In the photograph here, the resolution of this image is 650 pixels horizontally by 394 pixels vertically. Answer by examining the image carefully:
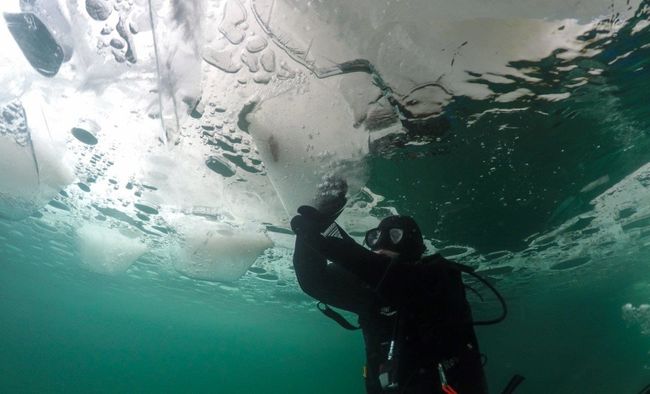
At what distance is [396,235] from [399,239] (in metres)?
0.06

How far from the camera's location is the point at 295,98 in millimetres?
5750

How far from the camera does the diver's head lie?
12.7ft

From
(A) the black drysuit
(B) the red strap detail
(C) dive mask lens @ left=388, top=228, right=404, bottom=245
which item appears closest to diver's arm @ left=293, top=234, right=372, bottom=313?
(A) the black drysuit

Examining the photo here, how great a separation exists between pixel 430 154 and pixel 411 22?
3562 millimetres

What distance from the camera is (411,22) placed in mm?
4492

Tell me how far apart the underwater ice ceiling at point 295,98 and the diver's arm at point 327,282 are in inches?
60.4

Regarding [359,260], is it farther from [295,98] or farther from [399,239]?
[295,98]

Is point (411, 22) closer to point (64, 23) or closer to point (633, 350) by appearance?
point (64, 23)

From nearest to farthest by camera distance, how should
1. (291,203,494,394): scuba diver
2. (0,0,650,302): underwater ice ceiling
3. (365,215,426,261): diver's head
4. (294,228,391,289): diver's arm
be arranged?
(291,203,494,394): scuba diver → (294,228,391,289): diver's arm → (365,215,426,261): diver's head → (0,0,650,302): underwater ice ceiling

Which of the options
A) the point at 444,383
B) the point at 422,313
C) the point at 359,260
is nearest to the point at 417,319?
the point at 422,313

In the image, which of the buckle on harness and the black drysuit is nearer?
the buckle on harness

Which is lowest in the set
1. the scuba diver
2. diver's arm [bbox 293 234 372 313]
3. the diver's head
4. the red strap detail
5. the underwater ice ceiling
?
the red strap detail

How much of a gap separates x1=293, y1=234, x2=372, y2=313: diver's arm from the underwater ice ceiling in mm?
1534

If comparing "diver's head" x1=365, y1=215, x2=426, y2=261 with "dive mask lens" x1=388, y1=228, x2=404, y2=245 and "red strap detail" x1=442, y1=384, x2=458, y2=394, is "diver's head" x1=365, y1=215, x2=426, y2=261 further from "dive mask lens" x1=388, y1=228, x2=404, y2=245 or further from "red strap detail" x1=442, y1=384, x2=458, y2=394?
"red strap detail" x1=442, y1=384, x2=458, y2=394
